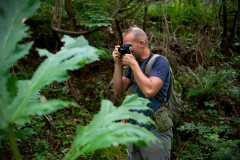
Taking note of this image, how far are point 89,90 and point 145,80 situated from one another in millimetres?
3032

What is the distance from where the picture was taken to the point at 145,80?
164 centimetres

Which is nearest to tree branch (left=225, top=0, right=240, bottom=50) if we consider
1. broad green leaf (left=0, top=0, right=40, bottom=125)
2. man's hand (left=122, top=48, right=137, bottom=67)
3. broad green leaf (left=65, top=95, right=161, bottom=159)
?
man's hand (left=122, top=48, right=137, bottom=67)

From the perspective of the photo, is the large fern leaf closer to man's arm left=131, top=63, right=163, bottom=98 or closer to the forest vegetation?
the forest vegetation

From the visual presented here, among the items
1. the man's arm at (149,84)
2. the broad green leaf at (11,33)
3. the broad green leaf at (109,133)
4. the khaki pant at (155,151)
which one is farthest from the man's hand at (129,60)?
the broad green leaf at (11,33)

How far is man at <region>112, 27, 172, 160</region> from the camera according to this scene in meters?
1.66

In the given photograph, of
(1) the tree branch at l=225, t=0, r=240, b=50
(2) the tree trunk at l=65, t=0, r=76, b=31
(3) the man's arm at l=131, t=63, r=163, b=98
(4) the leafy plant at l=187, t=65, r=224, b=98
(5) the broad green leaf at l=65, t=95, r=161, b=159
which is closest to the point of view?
(5) the broad green leaf at l=65, t=95, r=161, b=159

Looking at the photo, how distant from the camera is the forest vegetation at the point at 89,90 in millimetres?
535

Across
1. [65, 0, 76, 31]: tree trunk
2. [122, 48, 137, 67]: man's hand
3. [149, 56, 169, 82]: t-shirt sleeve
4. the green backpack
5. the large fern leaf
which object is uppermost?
[65, 0, 76, 31]: tree trunk

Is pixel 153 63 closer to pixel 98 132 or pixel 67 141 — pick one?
pixel 98 132

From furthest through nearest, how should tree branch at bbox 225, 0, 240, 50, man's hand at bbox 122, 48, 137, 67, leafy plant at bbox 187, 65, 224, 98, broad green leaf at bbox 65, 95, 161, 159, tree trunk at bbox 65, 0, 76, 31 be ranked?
tree branch at bbox 225, 0, 240, 50 < leafy plant at bbox 187, 65, 224, 98 < tree trunk at bbox 65, 0, 76, 31 < man's hand at bbox 122, 48, 137, 67 < broad green leaf at bbox 65, 95, 161, 159

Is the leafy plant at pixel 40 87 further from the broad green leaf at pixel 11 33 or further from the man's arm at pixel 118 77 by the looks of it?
the man's arm at pixel 118 77

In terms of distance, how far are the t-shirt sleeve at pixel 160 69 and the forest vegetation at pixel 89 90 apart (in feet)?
2.02

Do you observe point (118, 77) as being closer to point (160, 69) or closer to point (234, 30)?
point (160, 69)

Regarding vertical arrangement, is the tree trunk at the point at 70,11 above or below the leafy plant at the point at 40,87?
above
